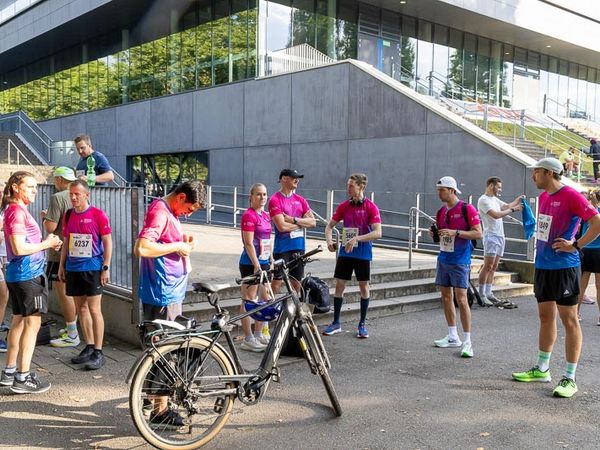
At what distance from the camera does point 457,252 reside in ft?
20.7

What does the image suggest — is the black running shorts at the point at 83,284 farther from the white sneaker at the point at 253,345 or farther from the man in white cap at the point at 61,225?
the white sneaker at the point at 253,345

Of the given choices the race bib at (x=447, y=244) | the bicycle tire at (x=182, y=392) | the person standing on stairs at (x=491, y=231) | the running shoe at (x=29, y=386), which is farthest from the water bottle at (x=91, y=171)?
the person standing on stairs at (x=491, y=231)

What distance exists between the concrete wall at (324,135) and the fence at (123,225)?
33.0ft

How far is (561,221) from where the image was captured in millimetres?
4977

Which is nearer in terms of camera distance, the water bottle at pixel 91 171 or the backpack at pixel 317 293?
the backpack at pixel 317 293

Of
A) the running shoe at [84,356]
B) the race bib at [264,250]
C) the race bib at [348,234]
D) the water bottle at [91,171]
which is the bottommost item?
the running shoe at [84,356]

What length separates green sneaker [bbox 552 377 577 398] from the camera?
493 centimetres

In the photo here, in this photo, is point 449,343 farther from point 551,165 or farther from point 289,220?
point 551,165

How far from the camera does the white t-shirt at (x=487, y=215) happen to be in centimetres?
893

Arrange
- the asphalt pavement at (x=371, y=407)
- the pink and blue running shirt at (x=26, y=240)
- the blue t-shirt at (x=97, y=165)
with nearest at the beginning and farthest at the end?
the asphalt pavement at (x=371, y=407), the pink and blue running shirt at (x=26, y=240), the blue t-shirt at (x=97, y=165)

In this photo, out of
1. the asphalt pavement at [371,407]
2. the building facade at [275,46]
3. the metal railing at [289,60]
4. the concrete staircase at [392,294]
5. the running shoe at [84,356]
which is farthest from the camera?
the building facade at [275,46]

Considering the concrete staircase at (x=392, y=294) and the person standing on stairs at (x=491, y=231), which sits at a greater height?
the person standing on stairs at (x=491, y=231)

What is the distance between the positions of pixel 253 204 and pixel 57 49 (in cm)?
3021

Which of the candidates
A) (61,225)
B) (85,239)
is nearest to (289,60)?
(61,225)
